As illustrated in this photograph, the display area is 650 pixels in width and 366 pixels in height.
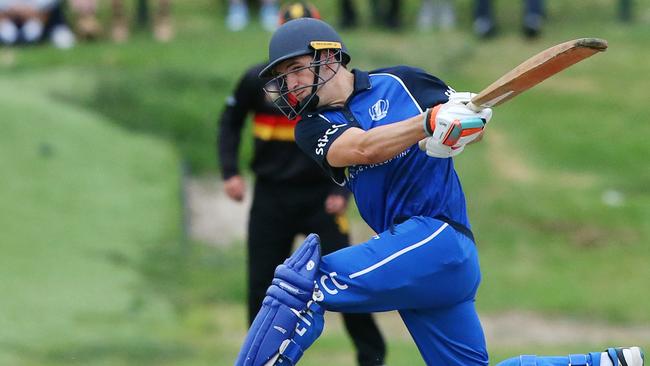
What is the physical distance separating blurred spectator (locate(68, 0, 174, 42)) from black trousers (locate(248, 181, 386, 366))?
9.53m

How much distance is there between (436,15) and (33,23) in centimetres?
572

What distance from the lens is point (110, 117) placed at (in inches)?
614

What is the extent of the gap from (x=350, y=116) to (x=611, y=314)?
22.0 feet

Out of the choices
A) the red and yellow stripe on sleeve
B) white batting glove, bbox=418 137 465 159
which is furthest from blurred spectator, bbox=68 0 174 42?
white batting glove, bbox=418 137 465 159

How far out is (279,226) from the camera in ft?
29.4

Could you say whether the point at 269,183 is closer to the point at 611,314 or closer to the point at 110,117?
the point at 611,314

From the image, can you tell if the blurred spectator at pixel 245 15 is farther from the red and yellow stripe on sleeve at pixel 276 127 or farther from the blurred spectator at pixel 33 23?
the red and yellow stripe on sleeve at pixel 276 127

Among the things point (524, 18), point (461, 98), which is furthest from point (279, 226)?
point (524, 18)

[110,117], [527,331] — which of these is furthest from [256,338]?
[110,117]

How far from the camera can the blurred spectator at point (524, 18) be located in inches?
727

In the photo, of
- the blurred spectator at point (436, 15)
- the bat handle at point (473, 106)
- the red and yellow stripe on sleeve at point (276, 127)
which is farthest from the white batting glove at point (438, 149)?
the blurred spectator at point (436, 15)

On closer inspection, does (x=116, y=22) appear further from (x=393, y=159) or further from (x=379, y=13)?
(x=393, y=159)

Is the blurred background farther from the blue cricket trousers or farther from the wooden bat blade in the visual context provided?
the wooden bat blade

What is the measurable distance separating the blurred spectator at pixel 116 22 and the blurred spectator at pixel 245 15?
35.9 inches
